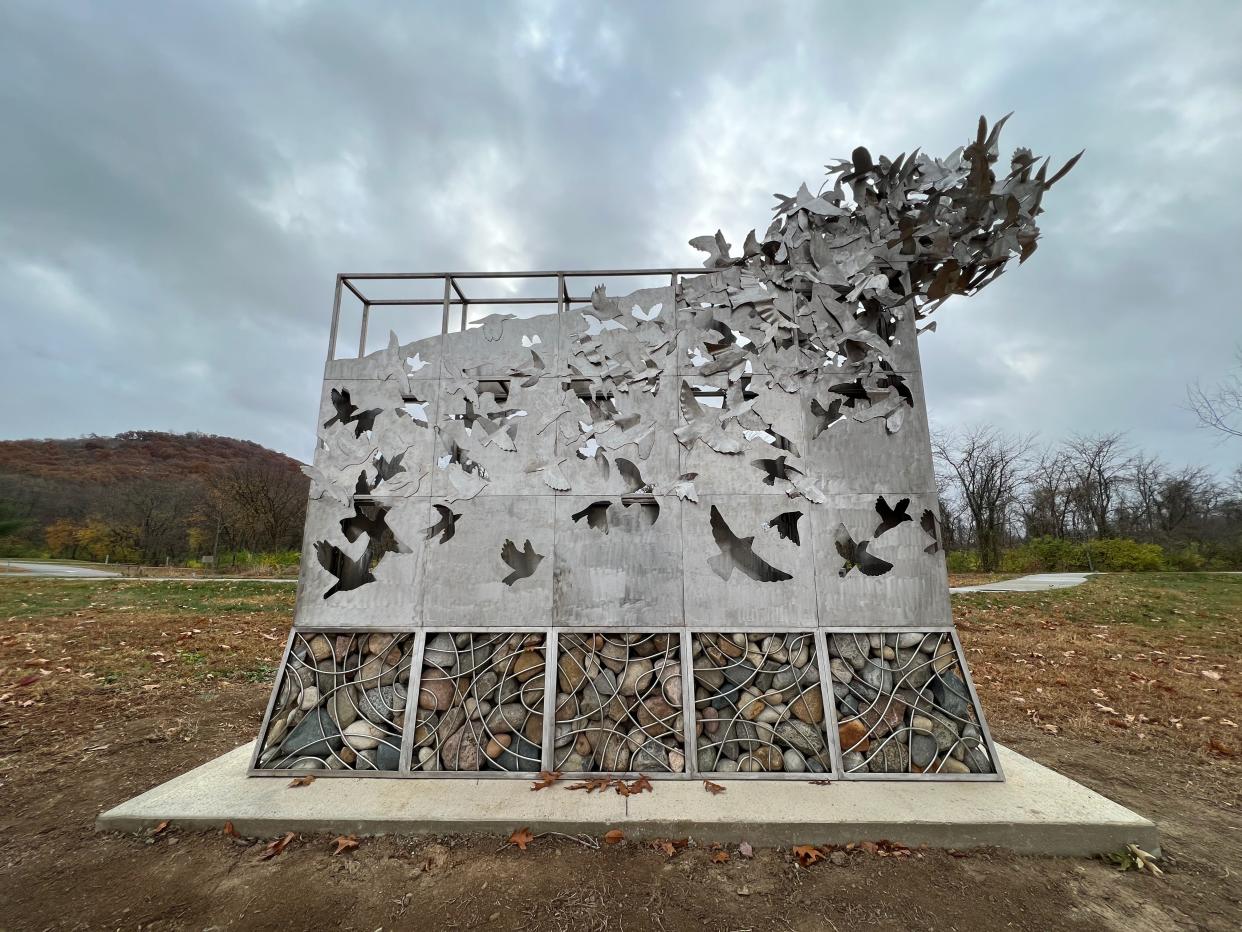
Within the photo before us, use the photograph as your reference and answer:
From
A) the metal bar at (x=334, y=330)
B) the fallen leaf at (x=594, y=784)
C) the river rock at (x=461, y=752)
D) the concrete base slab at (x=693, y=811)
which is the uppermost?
the metal bar at (x=334, y=330)

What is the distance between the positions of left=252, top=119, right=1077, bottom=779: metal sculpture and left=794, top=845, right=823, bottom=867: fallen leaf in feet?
1.75

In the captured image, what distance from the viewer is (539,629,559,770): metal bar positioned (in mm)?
3330

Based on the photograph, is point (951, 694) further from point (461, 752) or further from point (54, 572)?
point (54, 572)

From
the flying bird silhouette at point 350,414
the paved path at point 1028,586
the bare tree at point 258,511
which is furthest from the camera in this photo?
the bare tree at point 258,511

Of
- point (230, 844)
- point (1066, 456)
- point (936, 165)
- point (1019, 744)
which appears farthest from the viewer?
point (1066, 456)

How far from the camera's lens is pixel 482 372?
3865 millimetres

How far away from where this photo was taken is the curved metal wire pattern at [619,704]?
3.35 metres

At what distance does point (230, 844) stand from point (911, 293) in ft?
17.9

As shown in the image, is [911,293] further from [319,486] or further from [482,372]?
[319,486]

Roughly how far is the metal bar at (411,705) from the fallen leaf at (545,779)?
836 millimetres

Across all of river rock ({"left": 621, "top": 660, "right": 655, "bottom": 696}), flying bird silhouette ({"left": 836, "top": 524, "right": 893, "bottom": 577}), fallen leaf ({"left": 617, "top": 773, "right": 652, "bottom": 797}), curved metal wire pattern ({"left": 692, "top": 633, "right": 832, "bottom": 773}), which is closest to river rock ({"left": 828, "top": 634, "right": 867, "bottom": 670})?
curved metal wire pattern ({"left": 692, "top": 633, "right": 832, "bottom": 773})

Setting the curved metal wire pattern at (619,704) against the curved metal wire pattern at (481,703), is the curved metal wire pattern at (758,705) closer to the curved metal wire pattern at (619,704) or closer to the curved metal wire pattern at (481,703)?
the curved metal wire pattern at (619,704)

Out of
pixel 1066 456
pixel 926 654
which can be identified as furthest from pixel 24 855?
pixel 1066 456

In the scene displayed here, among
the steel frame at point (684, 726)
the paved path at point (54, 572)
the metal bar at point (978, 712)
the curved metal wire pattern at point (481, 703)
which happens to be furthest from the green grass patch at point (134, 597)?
the metal bar at point (978, 712)
